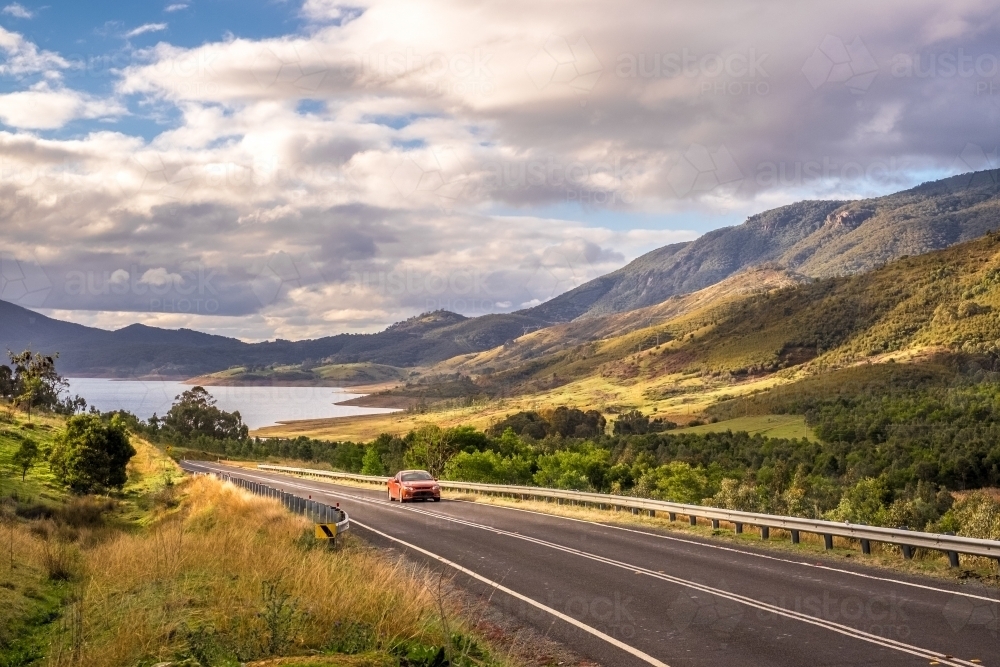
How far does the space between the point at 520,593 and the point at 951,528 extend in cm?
1726

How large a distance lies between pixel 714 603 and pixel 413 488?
2698 centimetres

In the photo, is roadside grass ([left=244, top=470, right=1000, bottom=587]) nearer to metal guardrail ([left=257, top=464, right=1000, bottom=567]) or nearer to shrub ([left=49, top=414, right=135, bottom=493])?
metal guardrail ([left=257, top=464, right=1000, bottom=567])

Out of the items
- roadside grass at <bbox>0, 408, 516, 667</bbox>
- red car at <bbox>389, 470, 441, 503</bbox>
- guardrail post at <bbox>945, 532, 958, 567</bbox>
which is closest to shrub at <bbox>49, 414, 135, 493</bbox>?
red car at <bbox>389, 470, 441, 503</bbox>

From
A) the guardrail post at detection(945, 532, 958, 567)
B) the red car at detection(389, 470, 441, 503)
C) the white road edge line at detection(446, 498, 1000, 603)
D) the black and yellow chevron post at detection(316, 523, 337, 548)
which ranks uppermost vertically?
the black and yellow chevron post at detection(316, 523, 337, 548)

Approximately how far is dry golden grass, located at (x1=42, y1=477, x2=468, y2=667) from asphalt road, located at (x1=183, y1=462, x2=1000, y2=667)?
7.20 ft

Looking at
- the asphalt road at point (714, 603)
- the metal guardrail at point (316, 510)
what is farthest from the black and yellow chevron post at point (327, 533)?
the asphalt road at point (714, 603)

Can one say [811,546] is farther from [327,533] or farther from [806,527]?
[327,533]

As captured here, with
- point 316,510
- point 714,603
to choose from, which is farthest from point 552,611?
point 316,510

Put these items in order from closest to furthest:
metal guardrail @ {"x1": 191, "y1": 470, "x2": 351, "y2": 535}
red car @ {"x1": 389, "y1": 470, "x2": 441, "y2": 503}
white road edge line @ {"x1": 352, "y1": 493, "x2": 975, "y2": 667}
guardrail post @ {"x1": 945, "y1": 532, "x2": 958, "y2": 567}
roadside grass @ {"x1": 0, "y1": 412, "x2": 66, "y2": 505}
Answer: white road edge line @ {"x1": 352, "y1": 493, "x2": 975, "y2": 667}
guardrail post @ {"x1": 945, "y1": 532, "x2": 958, "y2": 567}
metal guardrail @ {"x1": 191, "y1": 470, "x2": 351, "y2": 535}
red car @ {"x1": 389, "y1": 470, "x2": 441, "y2": 503}
roadside grass @ {"x1": 0, "y1": 412, "x2": 66, "y2": 505}

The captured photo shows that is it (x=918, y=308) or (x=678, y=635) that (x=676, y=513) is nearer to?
(x=678, y=635)

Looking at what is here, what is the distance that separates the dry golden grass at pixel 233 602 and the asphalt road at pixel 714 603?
7.20ft

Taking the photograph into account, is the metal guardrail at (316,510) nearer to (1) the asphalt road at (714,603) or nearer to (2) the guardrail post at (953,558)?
(1) the asphalt road at (714,603)

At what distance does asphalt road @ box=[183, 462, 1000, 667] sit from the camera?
30.8 feet

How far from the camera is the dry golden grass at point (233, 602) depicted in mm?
8641
